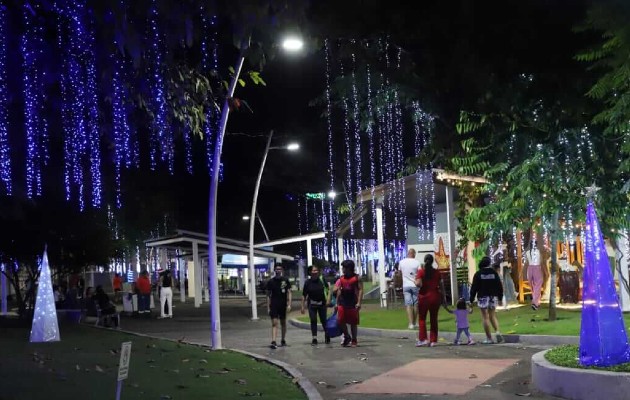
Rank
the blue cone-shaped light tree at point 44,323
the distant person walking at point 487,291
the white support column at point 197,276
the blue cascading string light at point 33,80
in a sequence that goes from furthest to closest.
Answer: the white support column at point 197,276
the blue cone-shaped light tree at point 44,323
the distant person walking at point 487,291
the blue cascading string light at point 33,80

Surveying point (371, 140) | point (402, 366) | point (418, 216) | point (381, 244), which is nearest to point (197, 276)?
point (371, 140)

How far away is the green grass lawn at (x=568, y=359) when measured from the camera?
765cm

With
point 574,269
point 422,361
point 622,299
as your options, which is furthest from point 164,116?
point 574,269

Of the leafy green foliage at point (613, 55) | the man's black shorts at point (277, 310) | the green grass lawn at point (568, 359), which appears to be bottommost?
the green grass lawn at point (568, 359)

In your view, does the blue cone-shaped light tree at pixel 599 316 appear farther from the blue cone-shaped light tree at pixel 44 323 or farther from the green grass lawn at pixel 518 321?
the blue cone-shaped light tree at pixel 44 323

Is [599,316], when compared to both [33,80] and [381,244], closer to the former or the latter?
[33,80]

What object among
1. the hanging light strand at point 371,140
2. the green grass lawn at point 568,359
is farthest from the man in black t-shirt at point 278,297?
the green grass lawn at point 568,359

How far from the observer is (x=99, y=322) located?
69.2 feet

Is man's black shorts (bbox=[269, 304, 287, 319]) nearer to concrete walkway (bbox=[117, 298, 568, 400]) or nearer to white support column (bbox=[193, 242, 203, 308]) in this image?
concrete walkway (bbox=[117, 298, 568, 400])

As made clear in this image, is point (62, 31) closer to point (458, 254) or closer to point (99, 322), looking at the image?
point (99, 322)

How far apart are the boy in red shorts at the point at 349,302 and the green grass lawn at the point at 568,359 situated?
196 inches

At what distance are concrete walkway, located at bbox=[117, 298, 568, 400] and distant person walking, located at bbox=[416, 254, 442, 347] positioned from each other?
0.27 metres

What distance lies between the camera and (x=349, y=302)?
547 inches

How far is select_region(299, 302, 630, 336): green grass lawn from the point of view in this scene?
14.0 meters
